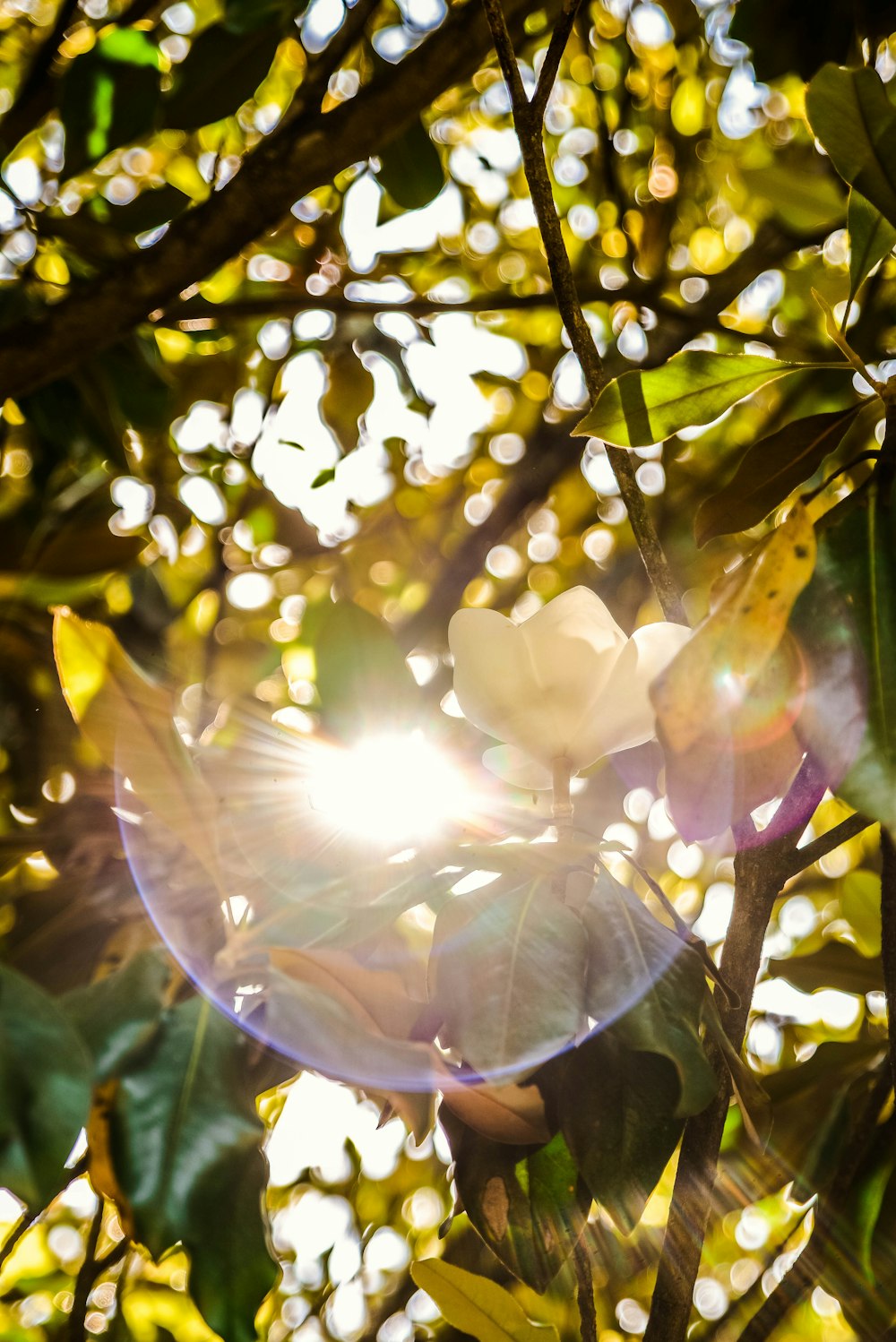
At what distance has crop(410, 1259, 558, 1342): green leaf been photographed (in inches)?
23.6

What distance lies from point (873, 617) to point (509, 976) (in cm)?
25

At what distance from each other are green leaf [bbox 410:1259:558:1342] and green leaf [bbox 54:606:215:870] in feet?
1.05

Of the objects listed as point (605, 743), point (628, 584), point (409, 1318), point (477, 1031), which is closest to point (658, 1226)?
point (409, 1318)

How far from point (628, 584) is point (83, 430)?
93cm

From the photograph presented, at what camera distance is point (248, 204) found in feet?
2.95

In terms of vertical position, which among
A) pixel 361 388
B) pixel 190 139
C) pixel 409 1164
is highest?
pixel 190 139

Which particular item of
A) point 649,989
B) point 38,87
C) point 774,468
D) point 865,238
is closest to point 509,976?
point 649,989

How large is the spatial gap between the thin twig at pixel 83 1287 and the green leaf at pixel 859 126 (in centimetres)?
88

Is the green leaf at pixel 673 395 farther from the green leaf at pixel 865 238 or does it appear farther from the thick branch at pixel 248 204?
the thick branch at pixel 248 204

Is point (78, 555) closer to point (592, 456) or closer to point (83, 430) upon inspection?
point (83, 430)

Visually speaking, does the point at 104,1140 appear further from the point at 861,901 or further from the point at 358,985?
the point at 861,901

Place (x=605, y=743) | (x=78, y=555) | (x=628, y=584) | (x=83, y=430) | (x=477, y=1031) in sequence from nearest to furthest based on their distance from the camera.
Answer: (x=477, y=1031)
(x=605, y=743)
(x=78, y=555)
(x=83, y=430)
(x=628, y=584)

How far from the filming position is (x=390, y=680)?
0.52 m

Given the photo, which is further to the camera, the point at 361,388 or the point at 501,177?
the point at 501,177
